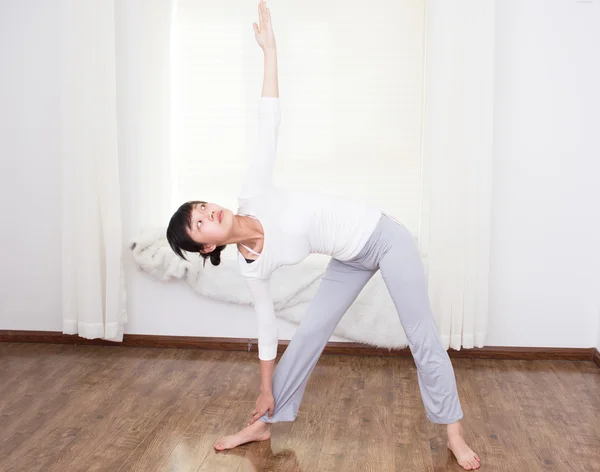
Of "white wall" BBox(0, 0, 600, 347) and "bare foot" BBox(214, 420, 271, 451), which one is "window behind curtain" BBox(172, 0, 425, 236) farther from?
"bare foot" BBox(214, 420, 271, 451)

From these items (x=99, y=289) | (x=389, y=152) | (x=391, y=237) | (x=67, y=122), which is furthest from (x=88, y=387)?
(x=389, y=152)

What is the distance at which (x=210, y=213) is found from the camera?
2.12 metres

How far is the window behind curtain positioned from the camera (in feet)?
11.4

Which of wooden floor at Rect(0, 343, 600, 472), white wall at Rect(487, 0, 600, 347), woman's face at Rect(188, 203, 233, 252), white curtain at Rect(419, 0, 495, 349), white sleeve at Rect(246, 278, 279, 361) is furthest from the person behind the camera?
white wall at Rect(487, 0, 600, 347)

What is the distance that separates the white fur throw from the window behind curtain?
346 mm

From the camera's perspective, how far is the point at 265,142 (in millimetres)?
2125

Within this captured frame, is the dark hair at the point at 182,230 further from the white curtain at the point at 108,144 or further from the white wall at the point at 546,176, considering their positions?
the white wall at the point at 546,176

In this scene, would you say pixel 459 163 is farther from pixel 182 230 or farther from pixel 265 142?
pixel 182 230

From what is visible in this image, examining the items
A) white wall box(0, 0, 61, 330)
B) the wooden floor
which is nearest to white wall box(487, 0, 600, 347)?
the wooden floor

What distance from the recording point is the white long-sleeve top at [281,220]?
2.14 meters

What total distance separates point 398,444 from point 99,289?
173 cm

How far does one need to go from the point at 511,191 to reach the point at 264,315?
164 centimetres

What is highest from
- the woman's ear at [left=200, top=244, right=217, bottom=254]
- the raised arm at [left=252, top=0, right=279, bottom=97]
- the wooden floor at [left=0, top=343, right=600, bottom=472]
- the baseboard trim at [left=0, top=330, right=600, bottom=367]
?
the raised arm at [left=252, top=0, right=279, bottom=97]

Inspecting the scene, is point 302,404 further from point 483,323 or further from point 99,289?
point 99,289
